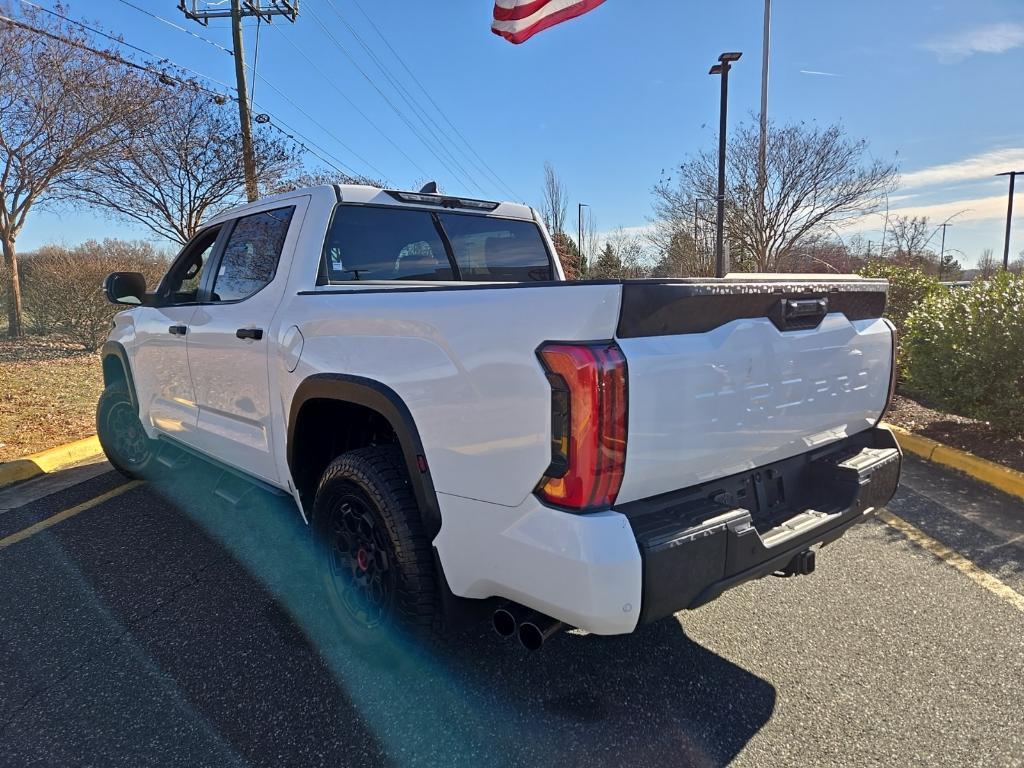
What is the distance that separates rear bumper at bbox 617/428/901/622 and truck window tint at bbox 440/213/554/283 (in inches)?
73.4

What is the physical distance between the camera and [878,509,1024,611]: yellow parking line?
325 centimetres

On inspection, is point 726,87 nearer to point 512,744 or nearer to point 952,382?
point 952,382

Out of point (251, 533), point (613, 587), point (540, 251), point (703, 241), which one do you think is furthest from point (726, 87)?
point (613, 587)

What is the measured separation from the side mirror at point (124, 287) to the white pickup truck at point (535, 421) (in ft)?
3.80

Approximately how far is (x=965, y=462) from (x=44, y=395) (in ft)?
33.3

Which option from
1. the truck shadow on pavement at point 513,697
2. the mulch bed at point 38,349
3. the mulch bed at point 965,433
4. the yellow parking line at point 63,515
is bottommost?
the mulch bed at point 965,433

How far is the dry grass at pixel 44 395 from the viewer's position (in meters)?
6.36

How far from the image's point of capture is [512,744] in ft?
7.33

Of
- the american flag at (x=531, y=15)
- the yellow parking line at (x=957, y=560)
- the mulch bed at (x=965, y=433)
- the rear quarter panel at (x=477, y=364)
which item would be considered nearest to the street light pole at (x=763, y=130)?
the american flag at (x=531, y=15)

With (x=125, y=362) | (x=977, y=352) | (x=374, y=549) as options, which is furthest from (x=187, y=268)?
(x=977, y=352)

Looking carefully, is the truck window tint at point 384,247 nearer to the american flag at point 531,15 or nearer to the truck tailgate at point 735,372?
the truck tailgate at point 735,372

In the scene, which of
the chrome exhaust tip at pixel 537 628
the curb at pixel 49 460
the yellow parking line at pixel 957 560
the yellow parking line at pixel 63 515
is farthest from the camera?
the curb at pixel 49 460

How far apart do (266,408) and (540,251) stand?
2048 mm

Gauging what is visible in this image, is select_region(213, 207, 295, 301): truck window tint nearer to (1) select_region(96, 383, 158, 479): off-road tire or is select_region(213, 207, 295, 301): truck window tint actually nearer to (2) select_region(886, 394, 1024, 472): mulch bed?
(1) select_region(96, 383, 158, 479): off-road tire
